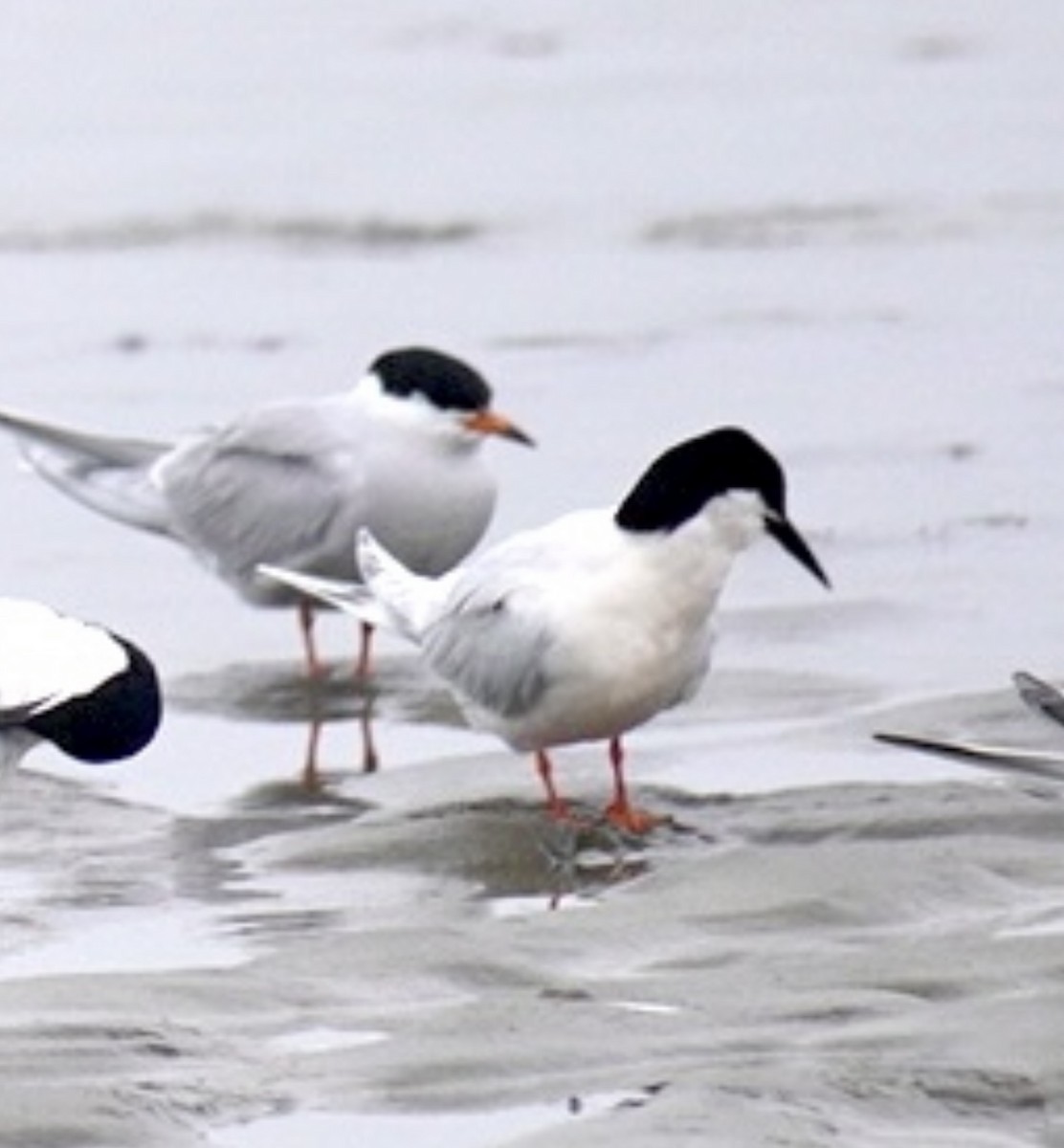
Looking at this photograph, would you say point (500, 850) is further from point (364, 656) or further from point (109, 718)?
point (364, 656)

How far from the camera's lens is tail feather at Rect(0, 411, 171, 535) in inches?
512

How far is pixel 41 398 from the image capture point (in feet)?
50.4

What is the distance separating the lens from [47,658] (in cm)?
951

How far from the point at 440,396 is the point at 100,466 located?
3.97ft

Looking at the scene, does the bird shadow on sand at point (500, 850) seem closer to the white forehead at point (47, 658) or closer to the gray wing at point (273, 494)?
the white forehead at point (47, 658)

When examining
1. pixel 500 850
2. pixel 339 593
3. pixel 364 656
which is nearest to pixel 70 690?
pixel 500 850

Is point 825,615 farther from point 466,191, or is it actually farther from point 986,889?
point 466,191

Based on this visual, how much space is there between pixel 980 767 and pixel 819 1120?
1.84 m

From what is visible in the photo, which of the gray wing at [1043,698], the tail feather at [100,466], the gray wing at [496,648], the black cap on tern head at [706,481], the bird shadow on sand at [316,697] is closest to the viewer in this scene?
the gray wing at [1043,698]

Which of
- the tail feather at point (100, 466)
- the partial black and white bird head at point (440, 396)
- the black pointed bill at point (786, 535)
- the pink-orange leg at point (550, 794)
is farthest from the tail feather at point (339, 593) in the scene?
the black pointed bill at point (786, 535)

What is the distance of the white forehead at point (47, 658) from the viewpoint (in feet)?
31.0

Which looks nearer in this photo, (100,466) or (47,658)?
(47,658)

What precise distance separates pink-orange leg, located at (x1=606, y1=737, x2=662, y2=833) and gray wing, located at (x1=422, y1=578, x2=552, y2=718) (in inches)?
8.9

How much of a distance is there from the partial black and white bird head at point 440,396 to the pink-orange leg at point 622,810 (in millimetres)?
1955
